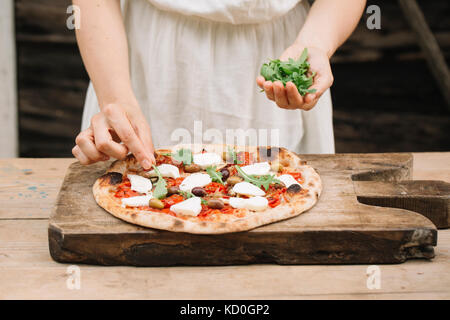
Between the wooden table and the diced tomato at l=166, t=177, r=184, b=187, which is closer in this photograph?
the wooden table

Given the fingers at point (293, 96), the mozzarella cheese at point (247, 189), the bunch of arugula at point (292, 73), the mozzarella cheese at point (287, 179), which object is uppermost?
the bunch of arugula at point (292, 73)

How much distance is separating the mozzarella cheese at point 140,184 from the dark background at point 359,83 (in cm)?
351

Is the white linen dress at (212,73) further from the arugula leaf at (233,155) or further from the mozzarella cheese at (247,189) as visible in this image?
the mozzarella cheese at (247,189)

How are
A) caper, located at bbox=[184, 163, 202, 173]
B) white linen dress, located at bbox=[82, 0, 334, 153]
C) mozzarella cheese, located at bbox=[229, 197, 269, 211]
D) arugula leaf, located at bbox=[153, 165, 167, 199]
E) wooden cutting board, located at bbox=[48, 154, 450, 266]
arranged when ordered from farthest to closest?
white linen dress, located at bbox=[82, 0, 334, 153] < caper, located at bbox=[184, 163, 202, 173] < arugula leaf, located at bbox=[153, 165, 167, 199] < mozzarella cheese, located at bbox=[229, 197, 269, 211] < wooden cutting board, located at bbox=[48, 154, 450, 266]

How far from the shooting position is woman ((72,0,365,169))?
2.82 m

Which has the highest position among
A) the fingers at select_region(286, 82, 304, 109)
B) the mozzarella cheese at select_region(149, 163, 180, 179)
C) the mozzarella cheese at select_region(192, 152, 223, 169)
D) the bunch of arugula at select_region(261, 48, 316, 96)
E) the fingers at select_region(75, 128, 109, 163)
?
the bunch of arugula at select_region(261, 48, 316, 96)

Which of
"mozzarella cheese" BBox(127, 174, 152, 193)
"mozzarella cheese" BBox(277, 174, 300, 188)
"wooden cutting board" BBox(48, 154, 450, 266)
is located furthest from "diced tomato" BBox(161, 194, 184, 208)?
"mozzarella cheese" BBox(277, 174, 300, 188)

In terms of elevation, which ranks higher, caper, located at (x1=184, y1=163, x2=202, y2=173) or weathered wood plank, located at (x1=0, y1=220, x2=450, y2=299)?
caper, located at (x1=184, y1=163, x2=202, y2=173)

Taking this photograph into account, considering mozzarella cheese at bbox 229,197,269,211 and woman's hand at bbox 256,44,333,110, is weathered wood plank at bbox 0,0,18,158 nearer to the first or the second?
woman's hand at bbox 256,44,333,110

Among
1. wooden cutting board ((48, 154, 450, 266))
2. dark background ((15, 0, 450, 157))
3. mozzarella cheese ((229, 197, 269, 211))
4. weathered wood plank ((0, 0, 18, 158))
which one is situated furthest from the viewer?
dark background ((15, 0, 450, 157))

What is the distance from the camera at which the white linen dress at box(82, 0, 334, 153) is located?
3.12 meters

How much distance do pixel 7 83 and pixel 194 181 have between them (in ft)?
11.1

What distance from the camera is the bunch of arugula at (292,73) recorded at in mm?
2516

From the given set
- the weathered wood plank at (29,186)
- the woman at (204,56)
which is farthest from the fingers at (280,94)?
the weathered wood plank at (29,186)
